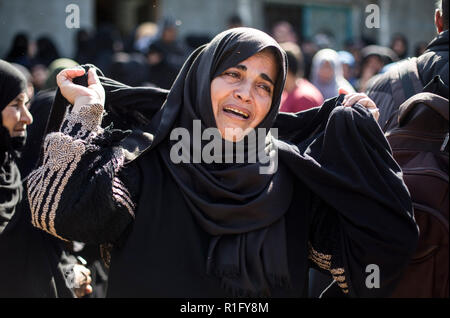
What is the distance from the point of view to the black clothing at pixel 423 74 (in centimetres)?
216

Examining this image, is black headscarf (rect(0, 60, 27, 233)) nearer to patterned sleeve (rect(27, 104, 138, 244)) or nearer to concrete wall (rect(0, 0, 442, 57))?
patterned sleeve (rect(27, 104, 138, 244))

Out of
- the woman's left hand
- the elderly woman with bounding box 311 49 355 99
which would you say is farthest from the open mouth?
the elderly woman with bounding box 311 49 355 99

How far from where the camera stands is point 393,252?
187 cm

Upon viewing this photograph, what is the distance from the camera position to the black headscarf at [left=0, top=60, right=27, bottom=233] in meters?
2.60

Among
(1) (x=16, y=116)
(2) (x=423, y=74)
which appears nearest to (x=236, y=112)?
(2) (x=423, y=74)

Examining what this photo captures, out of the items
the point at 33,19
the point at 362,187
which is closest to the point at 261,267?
the point at 362,187

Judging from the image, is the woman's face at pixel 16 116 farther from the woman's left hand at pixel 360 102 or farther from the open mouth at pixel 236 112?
the woman's left hand at pixel 360 102

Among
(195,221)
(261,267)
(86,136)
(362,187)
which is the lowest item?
(261,267)

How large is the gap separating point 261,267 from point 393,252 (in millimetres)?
421

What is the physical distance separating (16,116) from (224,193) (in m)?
1.18

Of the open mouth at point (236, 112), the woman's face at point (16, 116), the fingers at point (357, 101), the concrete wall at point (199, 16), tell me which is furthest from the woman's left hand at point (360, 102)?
the concrete wall at point (199, 16)

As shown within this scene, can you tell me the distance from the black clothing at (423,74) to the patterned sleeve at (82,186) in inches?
39.8

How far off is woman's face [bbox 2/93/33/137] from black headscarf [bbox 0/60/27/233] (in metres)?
0.02
